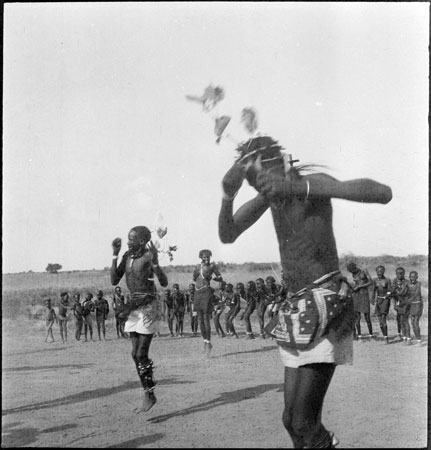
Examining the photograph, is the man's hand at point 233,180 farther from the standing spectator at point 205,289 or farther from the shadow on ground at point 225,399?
the shadow on ground at point 225,399

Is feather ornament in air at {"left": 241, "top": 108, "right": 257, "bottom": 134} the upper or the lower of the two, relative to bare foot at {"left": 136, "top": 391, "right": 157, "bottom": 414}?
upper

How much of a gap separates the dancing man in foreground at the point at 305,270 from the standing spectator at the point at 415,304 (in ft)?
10.3

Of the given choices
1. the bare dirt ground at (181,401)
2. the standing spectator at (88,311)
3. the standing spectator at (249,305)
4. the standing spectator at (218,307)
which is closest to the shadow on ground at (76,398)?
the bare dirt ground at (181,401)

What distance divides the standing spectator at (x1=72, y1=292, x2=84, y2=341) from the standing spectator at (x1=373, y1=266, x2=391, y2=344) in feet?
11.8

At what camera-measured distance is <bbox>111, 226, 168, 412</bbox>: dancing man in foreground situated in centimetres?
491

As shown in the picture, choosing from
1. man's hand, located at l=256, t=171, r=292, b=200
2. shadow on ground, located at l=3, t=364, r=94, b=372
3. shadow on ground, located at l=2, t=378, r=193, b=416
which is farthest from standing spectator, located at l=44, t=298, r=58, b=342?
man's hand, located at l=256, t=171, r=292, b=200

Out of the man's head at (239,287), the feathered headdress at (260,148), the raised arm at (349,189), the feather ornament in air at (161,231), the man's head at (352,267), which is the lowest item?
the man's head at (239,287)

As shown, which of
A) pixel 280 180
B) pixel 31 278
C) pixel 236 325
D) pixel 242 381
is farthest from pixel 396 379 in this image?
pixel 236 325

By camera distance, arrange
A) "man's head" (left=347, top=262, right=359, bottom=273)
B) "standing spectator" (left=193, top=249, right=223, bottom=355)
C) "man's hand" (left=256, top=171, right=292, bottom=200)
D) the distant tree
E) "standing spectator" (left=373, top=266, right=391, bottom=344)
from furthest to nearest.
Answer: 1. "standing spectator" (left=373, top=266, right=391, bottom=344)
2. "man's head" (left=347, top=262, right=359, bottom=273)
3. "standing spectator" (left=193, top=249, right=223, bottom=355)
4. the distant tree
5. "man's hand" (left=256, top=171, right=292, bottom=200)

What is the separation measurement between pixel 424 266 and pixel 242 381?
6.72 ft

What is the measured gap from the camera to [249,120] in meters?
3.45

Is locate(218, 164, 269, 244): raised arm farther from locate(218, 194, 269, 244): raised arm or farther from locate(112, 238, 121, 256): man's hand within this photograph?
locate(112, 238, 121, 256): man's hand

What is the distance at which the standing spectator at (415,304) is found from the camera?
612 centimetres

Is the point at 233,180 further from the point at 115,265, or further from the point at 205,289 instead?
the point at 205,289
